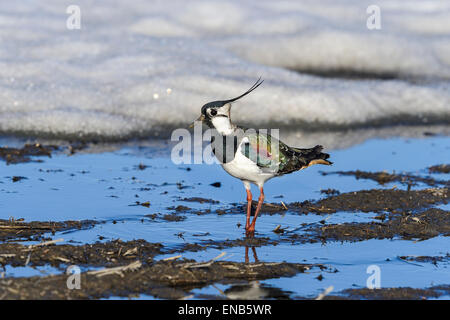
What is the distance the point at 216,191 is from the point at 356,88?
5.23m

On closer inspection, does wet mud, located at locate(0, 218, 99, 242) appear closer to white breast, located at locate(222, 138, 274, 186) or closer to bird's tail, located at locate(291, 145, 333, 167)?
white breast, located at locate(222, 138, 274, 186)

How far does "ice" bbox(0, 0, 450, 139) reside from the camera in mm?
10289

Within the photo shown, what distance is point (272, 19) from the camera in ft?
50.3

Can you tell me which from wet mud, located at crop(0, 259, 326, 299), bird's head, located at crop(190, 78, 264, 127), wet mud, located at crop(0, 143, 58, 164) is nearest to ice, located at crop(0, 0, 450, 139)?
wet mud, located at crop(0, 143, 58, 164)

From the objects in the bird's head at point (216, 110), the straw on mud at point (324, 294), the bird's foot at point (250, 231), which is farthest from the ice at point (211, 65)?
the straw on mud at point (324, 294)

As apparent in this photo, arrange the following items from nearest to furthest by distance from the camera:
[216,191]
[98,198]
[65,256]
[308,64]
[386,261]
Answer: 1. [65,256]
2. [386,261]
3. [98,198]
4. [216,191]
5. [308,64]

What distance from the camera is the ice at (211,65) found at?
33.8ft

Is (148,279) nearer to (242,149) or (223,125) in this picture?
(242,149)

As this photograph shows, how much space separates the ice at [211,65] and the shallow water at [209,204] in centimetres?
143

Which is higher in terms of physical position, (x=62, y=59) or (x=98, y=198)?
(x=62, y=59)

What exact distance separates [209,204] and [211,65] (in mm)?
5613
